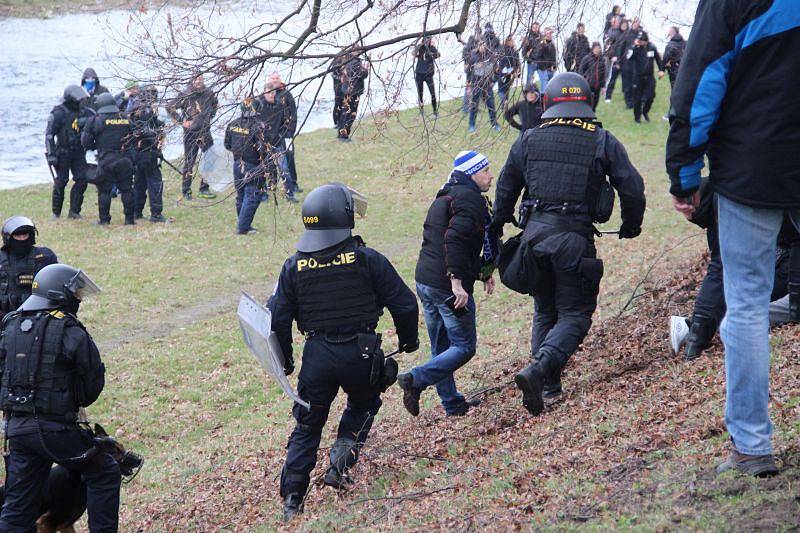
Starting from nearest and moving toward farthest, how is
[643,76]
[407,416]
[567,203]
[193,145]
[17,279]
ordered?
[567,203] → [407,416] → [193,145] → [17,279] → [643,76]

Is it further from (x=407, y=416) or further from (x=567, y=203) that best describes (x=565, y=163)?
(x=407, y=416)

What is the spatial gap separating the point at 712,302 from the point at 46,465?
4778 millimetres

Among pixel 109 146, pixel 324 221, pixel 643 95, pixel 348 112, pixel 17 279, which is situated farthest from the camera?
pixel 643 95

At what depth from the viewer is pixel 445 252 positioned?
7.02m

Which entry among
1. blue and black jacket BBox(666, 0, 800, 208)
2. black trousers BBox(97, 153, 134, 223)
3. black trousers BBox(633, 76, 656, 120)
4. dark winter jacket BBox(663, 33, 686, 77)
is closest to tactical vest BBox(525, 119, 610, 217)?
blue and black jacket BBox(666, 0, 800, 208)

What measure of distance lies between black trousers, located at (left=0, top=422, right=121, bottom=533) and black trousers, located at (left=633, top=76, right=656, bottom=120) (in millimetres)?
20801

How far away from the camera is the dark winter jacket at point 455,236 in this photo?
22.7ft

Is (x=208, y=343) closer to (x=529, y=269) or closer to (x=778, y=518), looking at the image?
(x=529, y=269)

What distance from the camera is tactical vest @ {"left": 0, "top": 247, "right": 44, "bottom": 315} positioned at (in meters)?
8.88

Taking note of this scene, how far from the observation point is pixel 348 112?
375 inches

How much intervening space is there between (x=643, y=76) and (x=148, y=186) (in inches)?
525

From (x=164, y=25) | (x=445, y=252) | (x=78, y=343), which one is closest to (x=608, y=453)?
(x=445, y=252)

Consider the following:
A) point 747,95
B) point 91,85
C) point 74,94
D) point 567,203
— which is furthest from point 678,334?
point 91,85

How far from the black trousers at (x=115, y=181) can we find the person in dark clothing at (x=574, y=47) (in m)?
9.75
